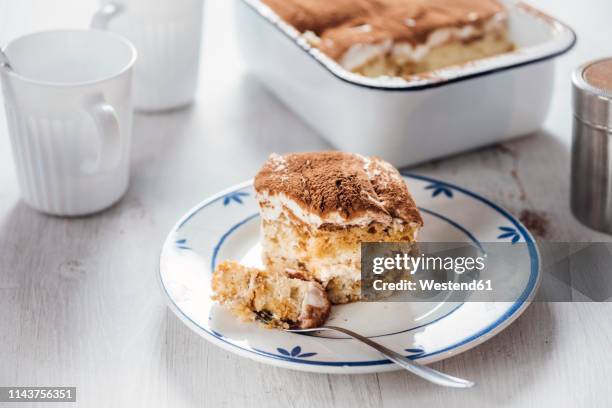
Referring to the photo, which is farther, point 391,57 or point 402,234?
point 391,57

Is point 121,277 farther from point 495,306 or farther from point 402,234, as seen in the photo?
point 495,306

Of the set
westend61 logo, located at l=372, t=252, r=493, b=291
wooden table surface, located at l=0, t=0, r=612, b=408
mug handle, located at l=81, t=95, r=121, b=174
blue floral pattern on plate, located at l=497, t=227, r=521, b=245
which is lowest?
wooden table surface, located at l=0, t=0, r=612, b=408

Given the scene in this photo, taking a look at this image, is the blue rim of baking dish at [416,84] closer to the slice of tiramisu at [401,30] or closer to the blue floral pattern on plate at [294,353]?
the slice of tiramisu at [401,30]

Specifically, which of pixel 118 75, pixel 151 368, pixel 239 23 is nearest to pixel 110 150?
pixel 118 75

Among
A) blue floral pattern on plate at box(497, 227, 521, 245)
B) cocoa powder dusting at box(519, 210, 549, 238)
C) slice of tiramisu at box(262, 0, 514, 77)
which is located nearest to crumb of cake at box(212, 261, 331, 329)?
blue floral pattern on plate at box(497, 227, 521, 245)

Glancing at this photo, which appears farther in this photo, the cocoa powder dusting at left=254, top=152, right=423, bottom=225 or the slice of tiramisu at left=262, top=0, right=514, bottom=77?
the slice of tiramisu at left=262, top=0, right=514, bottom=77

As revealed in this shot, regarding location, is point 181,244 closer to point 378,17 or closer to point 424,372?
point 424,372

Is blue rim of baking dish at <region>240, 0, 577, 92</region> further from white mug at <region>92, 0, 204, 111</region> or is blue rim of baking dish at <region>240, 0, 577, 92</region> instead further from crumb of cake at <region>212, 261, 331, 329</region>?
crumb of cake at <region>212, 261, 331, 329</region>

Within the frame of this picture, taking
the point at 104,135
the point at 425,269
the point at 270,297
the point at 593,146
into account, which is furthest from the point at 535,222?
the point at 104,135
